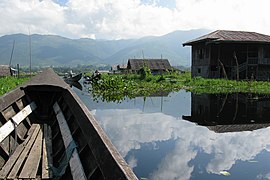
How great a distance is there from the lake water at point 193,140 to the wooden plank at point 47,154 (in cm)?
178

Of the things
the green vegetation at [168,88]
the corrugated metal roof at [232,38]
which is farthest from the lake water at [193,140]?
the corrugated metal roof at [232,38]

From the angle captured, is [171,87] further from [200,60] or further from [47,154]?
[47,154]

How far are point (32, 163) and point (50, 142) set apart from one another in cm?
117

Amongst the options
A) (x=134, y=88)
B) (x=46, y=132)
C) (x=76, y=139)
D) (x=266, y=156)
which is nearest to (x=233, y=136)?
(x=266, y=156)

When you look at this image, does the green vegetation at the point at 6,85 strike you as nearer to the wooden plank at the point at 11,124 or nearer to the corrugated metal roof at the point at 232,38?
the wooden plank at the point at 11,124

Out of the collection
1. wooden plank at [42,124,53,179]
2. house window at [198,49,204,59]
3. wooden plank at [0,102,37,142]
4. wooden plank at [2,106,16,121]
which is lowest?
wooden plank at [42,124,53,179]

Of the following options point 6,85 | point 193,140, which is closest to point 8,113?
point 193,140

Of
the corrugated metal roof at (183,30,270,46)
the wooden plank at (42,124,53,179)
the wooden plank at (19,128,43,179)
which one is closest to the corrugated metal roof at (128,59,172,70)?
the corrugated metal roof at (183,30,270,46)

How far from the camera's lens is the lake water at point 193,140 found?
606 cm

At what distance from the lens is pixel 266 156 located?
7.02m

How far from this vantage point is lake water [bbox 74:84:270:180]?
6062 mm

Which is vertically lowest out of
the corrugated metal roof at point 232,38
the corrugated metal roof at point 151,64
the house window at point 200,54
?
the corrugated metal roof at point 151,64

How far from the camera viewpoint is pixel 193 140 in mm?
8477

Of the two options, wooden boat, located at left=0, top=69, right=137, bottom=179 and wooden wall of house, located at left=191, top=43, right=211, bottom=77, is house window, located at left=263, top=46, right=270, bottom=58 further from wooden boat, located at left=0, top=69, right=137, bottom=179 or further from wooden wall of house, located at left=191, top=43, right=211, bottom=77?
wooden boat, located at left=0, top=69, right=137, bottom=179
